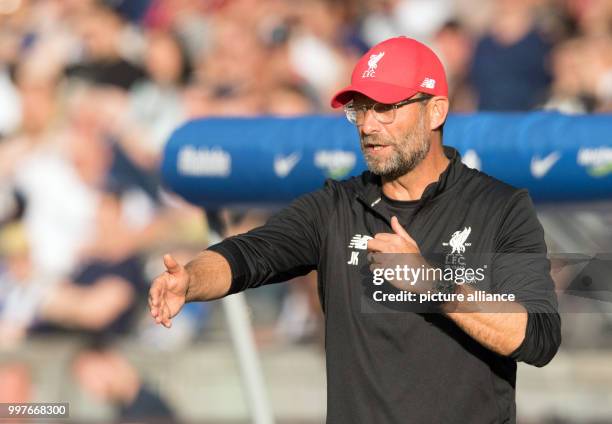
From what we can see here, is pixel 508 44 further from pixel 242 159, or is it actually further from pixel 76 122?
pixel 242 159

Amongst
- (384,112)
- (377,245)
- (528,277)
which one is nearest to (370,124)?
(384,112)

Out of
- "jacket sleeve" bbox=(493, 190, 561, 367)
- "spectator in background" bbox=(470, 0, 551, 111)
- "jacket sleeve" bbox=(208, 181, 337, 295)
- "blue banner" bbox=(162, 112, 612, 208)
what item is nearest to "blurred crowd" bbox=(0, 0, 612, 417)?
"spectator in background" bbox=(470, 0, 551, 111)

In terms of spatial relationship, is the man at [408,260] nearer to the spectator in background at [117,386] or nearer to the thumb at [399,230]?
the thumb at [399,230]

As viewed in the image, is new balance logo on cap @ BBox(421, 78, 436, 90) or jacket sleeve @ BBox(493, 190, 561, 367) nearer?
jacket sleeve @ BBox(493, 190, 561, 367)

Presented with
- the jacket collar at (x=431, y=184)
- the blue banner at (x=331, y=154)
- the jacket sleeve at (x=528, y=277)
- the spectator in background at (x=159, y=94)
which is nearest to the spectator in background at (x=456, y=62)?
the spectator in background at (x=159, y=94)

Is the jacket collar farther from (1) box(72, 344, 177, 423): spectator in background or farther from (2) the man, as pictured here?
(1) box(72, 344, 177, 423): spectator in background

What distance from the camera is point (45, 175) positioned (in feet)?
32.3

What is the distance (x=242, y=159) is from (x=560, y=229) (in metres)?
1.89

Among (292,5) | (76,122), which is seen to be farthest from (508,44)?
(76,122)

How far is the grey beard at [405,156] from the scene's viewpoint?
4.01 metres

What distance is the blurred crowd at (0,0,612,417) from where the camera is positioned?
356 inches

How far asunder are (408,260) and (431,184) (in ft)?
1.69

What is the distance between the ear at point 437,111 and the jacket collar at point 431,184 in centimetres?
12

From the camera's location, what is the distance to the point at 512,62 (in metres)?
9.40
